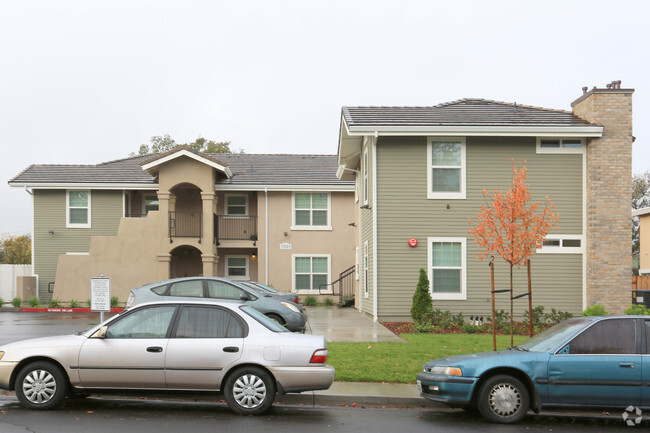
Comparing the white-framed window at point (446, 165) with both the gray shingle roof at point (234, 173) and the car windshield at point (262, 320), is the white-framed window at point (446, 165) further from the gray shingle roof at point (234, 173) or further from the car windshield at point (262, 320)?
the car windshield at point (262, 320)

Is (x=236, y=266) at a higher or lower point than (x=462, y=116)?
lower

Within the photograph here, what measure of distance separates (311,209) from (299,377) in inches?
852

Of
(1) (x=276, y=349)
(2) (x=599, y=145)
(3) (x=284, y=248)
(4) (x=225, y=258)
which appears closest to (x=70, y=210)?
(4) (x=225, y=258)

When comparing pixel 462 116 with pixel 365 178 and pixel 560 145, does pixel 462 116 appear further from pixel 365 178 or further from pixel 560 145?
pixel 365 178

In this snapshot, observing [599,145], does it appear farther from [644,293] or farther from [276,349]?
[276,349]

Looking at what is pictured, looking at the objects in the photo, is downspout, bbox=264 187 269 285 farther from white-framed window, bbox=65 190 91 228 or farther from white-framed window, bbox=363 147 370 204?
white-framed window, bbox=65 190 91 228

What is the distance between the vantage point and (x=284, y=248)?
29875 mm

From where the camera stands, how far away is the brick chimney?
64.4 ft

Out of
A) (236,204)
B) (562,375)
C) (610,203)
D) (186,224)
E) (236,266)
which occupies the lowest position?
(236,266)

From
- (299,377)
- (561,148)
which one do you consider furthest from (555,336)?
(561,148)

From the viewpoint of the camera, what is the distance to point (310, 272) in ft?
97.9

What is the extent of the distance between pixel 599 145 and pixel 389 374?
39.9ft

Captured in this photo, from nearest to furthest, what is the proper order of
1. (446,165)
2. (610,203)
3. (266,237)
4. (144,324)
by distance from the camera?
(144,324), (610,203), (446,165), (266,237)

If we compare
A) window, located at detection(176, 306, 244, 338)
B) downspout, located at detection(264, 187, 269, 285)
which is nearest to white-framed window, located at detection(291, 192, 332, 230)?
downspout, located at detection(264, 187, 269, 285)
